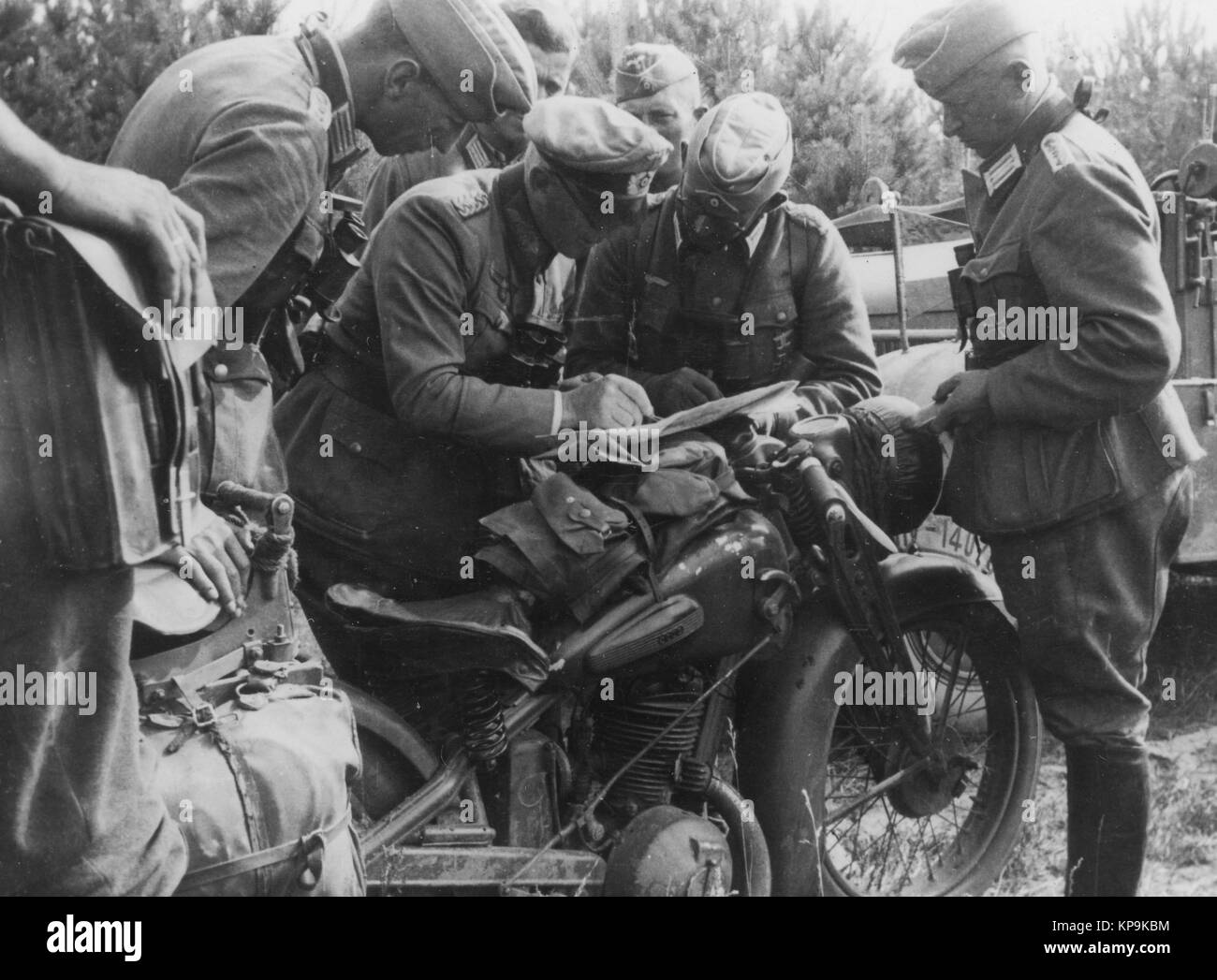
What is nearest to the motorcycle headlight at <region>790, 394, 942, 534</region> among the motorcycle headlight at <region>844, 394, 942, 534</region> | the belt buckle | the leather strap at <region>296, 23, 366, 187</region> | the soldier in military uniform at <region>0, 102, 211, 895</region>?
the motorcycle headlight at <region>844, 394, 942, 534</region>

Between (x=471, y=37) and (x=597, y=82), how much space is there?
5.46 feet

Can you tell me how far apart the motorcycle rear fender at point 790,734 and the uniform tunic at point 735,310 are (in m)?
0.57

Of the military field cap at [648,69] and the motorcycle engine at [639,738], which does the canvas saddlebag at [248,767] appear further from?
the military field cap at [648,69]

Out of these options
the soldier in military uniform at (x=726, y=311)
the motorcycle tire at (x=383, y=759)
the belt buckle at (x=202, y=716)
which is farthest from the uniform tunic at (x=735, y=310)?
the belt buckle at (x=202, y=716)

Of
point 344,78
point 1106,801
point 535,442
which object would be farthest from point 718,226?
point 1106,801

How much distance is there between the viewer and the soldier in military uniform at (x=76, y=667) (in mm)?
2584

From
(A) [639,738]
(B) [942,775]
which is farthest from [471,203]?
(B) [942,775]

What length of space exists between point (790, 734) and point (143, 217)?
2.09 m

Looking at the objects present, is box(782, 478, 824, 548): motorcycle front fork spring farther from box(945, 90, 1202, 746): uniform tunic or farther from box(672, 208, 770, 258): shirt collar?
box(672, 208, 770, 258): shirt collar

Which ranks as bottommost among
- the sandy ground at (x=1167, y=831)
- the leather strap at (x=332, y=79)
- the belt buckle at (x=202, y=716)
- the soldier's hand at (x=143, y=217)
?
the sandy ground at (x=1167, y=831)

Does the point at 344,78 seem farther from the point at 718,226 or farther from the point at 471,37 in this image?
the point at 718,226

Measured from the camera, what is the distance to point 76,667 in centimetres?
265

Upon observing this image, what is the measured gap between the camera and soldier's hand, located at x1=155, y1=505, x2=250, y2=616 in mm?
2943

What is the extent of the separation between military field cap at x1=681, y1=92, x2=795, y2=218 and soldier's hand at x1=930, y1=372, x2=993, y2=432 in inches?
25.5
